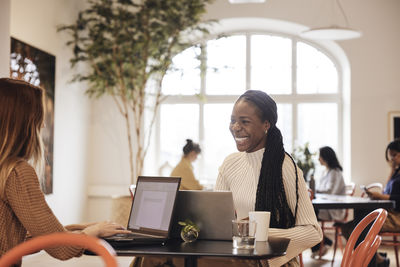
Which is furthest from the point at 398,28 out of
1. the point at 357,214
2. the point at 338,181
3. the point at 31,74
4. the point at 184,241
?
the point at 184,241

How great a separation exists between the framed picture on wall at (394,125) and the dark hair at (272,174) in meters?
5.96

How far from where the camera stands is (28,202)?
1967 mm

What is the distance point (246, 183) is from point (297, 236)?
0.35 m

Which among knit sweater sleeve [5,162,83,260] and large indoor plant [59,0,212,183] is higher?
large indoor plant [59,0,212,183]

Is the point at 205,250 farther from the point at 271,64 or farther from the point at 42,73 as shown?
the point at 271,64

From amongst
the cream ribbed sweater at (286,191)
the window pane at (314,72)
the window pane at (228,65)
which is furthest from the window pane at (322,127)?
the cream ribbed sweater at (286,191)

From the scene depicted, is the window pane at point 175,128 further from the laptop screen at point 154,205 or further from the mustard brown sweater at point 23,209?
the mustard brown sweater at point 23,209

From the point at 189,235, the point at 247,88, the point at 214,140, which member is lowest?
the point at 189,235

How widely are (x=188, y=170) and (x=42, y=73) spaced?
79.4 inches

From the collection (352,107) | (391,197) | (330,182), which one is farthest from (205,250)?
(352,107)

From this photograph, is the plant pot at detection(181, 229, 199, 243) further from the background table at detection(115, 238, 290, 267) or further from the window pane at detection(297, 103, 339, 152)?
the window pane at detection(297, 103, 339, 152)

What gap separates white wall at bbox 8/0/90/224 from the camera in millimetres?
6491

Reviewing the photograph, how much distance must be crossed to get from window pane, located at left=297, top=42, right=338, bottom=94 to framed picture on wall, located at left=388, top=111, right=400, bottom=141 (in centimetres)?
101

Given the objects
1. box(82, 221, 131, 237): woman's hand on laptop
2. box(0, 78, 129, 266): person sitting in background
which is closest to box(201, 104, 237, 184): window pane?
box(82, 221, 131, 237): woman's hand on laptop
